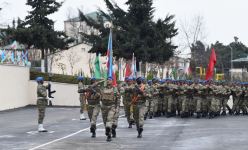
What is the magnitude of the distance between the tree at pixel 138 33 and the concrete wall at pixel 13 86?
13.8 meters

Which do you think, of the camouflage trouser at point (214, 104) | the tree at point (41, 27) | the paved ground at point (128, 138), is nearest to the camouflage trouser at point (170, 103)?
the camouflage trouser at point (214, 104)

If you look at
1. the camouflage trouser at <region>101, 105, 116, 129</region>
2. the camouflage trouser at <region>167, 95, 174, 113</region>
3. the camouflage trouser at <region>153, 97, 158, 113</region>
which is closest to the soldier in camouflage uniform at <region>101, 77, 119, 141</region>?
the camouflage trouser at <region>101, 105, 116, 129</region>

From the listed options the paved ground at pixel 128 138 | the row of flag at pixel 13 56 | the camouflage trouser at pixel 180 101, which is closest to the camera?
the paved ground at pixel 128 138

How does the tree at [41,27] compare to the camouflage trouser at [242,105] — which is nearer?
the camouflage trouser at [242,105]

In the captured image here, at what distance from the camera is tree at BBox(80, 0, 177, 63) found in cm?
5091

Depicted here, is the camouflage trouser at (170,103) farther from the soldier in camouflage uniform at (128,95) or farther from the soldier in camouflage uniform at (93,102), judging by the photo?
the soldier in camouflage uniform at (93,102)

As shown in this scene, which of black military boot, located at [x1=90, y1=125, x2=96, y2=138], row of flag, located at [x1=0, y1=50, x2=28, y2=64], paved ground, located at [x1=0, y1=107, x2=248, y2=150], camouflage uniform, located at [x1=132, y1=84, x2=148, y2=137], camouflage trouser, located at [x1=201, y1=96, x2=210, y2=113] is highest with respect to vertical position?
row of flag, located at [x1=0, y1=50, x2=28, y2=64]

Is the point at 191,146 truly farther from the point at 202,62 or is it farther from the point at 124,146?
the point at 202,62

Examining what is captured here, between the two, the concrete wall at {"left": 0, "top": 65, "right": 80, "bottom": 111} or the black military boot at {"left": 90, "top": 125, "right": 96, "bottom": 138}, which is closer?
the black military boot at {"left": 90, "top": 125, "right": 96, "bottom": 138}

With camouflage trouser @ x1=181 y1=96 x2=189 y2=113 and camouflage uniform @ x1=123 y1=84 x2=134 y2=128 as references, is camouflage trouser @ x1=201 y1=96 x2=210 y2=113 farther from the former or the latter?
camouflage uniform @ x1=123 y1=84 x2=134 y2=128

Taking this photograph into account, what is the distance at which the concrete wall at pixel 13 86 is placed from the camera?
3431 cm

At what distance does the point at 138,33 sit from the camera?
5131cm

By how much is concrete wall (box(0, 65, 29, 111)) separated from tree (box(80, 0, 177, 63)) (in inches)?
544

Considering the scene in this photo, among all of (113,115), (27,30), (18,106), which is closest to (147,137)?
(113,115)
